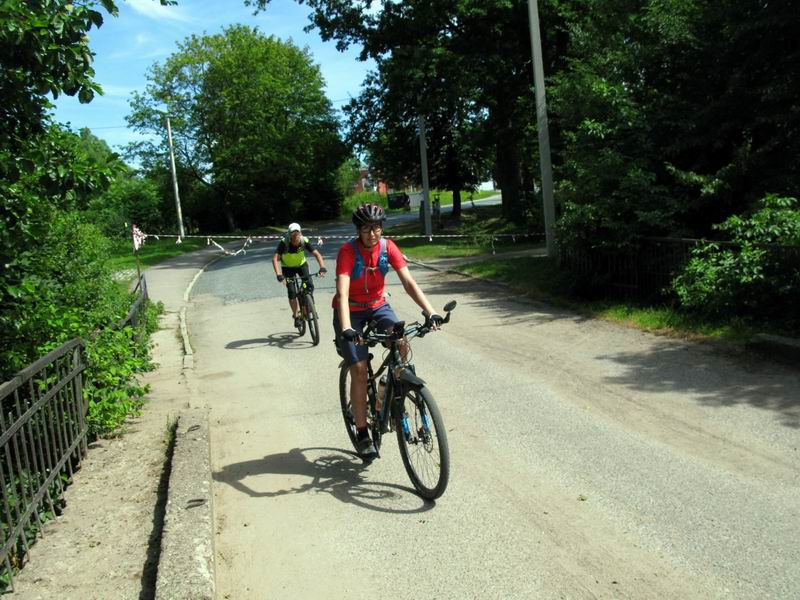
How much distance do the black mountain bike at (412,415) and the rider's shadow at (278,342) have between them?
219 inches

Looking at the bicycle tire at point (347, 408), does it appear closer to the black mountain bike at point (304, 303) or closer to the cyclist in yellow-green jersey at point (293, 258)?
the black mountain bike at point (304, 303)

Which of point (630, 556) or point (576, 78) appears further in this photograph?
point (576, 78)

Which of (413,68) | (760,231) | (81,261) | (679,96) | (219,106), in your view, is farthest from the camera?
(219,106)

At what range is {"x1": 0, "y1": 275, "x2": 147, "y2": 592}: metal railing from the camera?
429cm

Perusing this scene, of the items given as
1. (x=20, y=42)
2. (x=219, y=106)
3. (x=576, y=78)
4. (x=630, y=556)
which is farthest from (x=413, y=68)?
(x=219, y=106)

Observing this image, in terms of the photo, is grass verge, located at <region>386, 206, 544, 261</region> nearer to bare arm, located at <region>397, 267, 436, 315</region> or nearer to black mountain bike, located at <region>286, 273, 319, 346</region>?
black mountain bike, located at <region>286, 273, 319, 346</region>

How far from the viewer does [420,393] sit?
473 cm

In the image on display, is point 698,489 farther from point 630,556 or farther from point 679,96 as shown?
point 679,96

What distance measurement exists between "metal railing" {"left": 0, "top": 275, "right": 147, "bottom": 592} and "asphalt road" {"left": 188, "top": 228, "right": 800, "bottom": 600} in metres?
1.12

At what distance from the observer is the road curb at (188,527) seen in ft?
12.2

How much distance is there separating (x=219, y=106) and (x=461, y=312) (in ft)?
138

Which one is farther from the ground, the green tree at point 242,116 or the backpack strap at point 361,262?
the green tree at point 242,116

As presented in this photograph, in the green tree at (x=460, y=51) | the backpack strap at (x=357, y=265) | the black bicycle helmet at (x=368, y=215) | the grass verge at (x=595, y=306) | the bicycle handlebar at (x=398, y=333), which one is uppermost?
the green tree at (x=460, y=51)

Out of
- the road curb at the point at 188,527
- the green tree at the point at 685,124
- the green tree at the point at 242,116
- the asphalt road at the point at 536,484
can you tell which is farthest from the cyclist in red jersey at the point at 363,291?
the green tree at the point at 242,116
